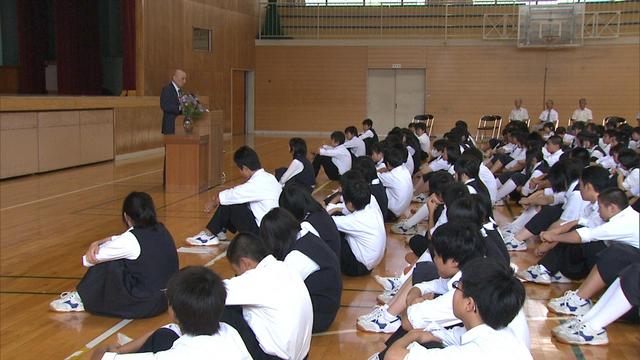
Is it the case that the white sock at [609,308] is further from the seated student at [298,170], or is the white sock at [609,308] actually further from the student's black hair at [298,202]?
the seated student at [298,170]

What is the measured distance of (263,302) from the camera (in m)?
3.12

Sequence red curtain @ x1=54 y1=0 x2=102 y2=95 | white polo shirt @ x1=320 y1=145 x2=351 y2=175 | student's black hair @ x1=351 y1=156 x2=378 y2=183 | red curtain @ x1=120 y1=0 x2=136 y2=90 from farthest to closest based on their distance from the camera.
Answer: red curtain @ x1=54 y1=0 x2=102 y2=95 < red curtain @ x1=120 y1=0 x2=136 y2=90 < white polo shirt @ x1=320 y1=145 x2=351 y2=175 < student's black hair @ x1=351 y1=156 x2=378 y2=183

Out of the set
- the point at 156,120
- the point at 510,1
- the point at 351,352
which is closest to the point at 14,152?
the point at 156,120

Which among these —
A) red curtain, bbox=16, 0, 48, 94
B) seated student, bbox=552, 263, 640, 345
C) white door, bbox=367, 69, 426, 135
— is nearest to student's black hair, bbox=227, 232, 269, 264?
seated student, bbox=552, 263, 640, 345

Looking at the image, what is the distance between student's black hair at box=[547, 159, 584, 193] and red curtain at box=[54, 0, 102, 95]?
12555 millimetres

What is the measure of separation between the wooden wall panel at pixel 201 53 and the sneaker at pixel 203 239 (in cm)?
869

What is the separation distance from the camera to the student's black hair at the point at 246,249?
3.13 m

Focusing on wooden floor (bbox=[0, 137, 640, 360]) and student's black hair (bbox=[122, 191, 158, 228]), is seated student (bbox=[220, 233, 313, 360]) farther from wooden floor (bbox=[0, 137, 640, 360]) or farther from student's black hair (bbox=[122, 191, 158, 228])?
student's black hair (bbox=[122, 191, 158, 228])

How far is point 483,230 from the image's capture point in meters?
4.11

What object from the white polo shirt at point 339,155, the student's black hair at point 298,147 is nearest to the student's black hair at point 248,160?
the student's black hair at point 298,147

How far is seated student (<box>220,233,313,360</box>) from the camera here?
309cm

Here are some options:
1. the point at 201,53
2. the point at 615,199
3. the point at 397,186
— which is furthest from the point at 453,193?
the point at 201,53

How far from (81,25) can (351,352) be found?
46.4ft

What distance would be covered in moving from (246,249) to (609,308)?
2.23 m
